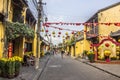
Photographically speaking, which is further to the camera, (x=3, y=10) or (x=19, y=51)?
(x=19, y=51)

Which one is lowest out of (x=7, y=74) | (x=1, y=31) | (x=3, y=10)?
(x=7, y=74)

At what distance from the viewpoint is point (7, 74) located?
16.8 meters

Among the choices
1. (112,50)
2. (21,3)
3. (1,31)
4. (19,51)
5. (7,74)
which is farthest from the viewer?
(112,50)

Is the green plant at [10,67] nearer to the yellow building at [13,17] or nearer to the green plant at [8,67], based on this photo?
the green plant at [8,67]

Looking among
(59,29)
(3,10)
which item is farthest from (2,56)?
(59,29)

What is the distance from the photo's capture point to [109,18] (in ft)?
134

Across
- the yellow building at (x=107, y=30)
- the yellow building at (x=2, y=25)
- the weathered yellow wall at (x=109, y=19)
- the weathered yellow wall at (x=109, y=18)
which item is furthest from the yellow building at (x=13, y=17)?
the weathered yellow wall at (x=109, y=18)

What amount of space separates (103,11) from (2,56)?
82.9ft

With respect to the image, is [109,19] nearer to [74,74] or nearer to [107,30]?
[107,30]

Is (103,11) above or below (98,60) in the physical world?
above

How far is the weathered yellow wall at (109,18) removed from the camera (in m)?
39.6

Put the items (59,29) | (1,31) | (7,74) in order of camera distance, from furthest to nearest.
→ (59,29) → (1,31) → (7,74)

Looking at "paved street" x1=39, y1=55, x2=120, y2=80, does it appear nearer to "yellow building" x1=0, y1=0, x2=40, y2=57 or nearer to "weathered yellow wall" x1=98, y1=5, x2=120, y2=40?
"yellow building" x1=0, y1=0, x2=40, y2=57

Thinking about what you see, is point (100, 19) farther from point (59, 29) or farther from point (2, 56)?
point (2, 56)
